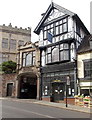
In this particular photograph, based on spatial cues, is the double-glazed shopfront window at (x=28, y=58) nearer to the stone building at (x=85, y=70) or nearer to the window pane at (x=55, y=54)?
the window pane at (x=55, y=54)

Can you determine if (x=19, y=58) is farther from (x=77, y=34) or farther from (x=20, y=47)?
(x=77, y=34)

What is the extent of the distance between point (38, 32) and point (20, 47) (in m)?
3.91

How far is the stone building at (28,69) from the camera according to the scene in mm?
25867

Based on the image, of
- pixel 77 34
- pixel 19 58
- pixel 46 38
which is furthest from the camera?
pixel 19 58

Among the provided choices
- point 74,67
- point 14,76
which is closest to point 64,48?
point 74,67

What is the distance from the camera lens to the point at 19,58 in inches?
1107

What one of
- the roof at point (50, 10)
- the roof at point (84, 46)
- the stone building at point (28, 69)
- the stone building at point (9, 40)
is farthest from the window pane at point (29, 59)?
the stone building at point (9, 40)

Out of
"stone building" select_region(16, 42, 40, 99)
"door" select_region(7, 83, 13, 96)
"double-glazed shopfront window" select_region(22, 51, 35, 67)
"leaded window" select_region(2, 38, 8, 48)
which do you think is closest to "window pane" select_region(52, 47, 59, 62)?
"stone building" select_region(16, 42, 40, 99)

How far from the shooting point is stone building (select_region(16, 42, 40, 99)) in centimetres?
2587

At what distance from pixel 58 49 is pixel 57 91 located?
5.21 m

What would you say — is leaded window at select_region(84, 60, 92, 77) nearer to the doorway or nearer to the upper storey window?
the upper storey window

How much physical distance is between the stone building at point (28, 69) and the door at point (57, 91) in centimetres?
294

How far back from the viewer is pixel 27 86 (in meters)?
28.6

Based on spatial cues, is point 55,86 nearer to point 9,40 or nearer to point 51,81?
point 51,81
